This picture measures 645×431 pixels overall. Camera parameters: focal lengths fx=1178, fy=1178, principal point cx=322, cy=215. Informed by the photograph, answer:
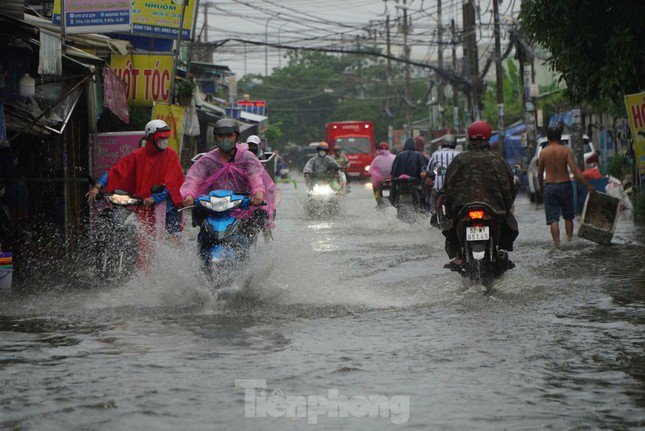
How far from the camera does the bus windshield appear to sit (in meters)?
62.5

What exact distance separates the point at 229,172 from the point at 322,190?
1545cm

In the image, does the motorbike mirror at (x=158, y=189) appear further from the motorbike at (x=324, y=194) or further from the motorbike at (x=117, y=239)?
the motorbike at (x=324, y=194)

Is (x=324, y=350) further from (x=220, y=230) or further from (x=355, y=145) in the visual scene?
(x=355, y=145)

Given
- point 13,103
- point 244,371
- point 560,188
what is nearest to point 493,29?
point 560,188

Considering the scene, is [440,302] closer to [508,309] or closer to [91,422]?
[508,309]

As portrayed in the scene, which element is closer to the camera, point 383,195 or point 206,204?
point 206,204

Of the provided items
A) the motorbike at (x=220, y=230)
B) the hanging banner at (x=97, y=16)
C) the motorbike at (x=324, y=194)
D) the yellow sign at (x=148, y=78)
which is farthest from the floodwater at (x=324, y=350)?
the motorbike at (x=324, y=194)

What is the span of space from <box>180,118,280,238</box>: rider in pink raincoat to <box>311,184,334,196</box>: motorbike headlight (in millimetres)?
15169

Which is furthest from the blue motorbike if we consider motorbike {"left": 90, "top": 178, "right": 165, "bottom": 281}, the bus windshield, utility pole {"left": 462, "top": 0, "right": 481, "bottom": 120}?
the bus windshield

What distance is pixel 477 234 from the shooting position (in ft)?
32.7

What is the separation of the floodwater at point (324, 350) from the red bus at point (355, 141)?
→ 48.9 meters

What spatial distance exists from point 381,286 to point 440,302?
1652 millimetres

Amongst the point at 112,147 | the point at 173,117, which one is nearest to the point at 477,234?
the point at 112,147

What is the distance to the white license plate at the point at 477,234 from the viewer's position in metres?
9.96
